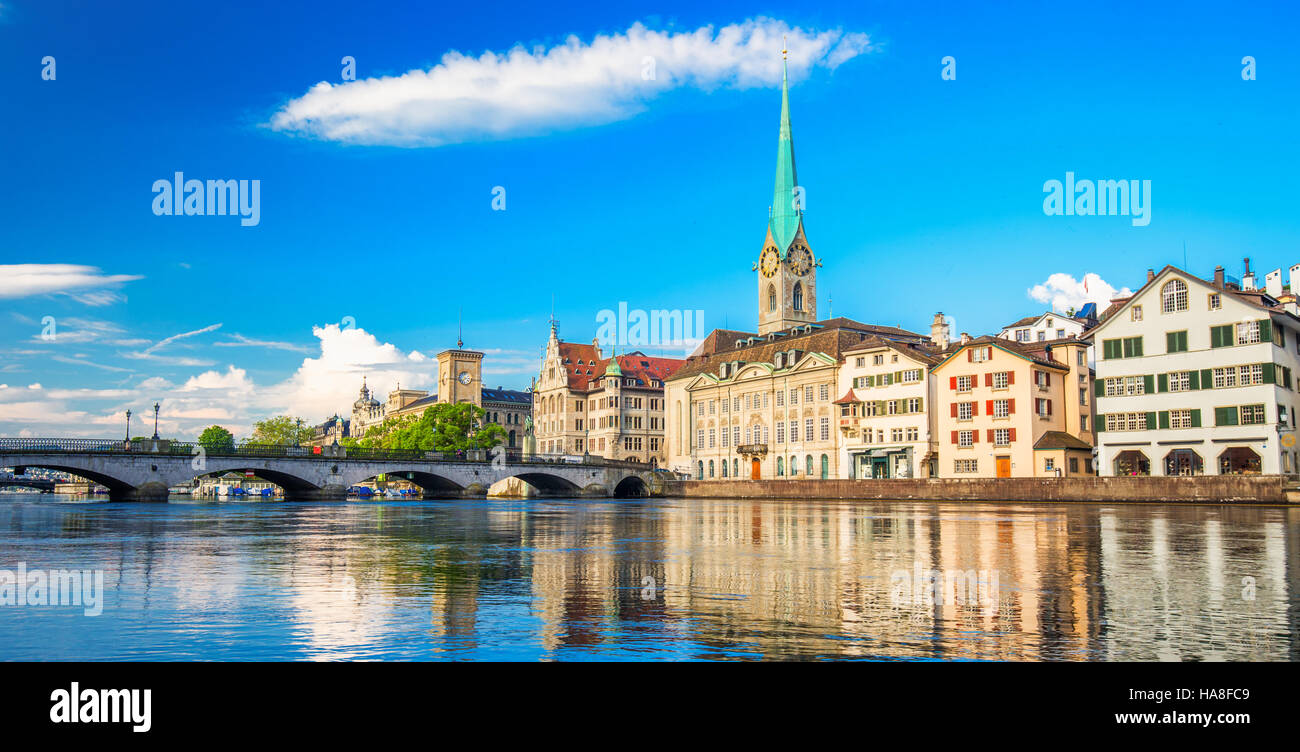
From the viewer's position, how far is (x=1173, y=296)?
65.8 metres

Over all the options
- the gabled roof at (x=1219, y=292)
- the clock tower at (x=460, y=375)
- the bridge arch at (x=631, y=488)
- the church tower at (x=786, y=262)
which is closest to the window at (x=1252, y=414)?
the gabled roof at (x=1219, y=292)

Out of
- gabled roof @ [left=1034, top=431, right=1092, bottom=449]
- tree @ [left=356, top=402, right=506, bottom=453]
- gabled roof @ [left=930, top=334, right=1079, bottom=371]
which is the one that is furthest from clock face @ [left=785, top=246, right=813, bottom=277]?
gabled roof @ [left=1034, top=431, right=1092, bottom=449]

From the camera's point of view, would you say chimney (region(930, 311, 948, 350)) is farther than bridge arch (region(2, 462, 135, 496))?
Yes

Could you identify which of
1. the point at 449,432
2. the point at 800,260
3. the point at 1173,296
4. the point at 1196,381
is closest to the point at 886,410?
the point at 1173,296

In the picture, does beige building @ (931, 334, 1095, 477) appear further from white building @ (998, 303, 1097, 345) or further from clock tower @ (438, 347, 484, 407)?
clock tower @ (438, 347, 484, 407)

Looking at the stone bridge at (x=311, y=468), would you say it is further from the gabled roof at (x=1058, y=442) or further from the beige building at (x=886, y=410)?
the gabled roof at (x=1058, y=442)

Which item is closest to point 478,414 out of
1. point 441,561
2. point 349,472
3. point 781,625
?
point 349,472

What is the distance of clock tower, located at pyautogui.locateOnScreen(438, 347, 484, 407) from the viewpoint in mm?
188875

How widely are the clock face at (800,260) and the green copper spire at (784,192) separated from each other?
1.63 metres

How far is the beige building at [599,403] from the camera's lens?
147 meters

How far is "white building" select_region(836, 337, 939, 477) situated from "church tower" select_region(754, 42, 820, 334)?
67188 millimetres
